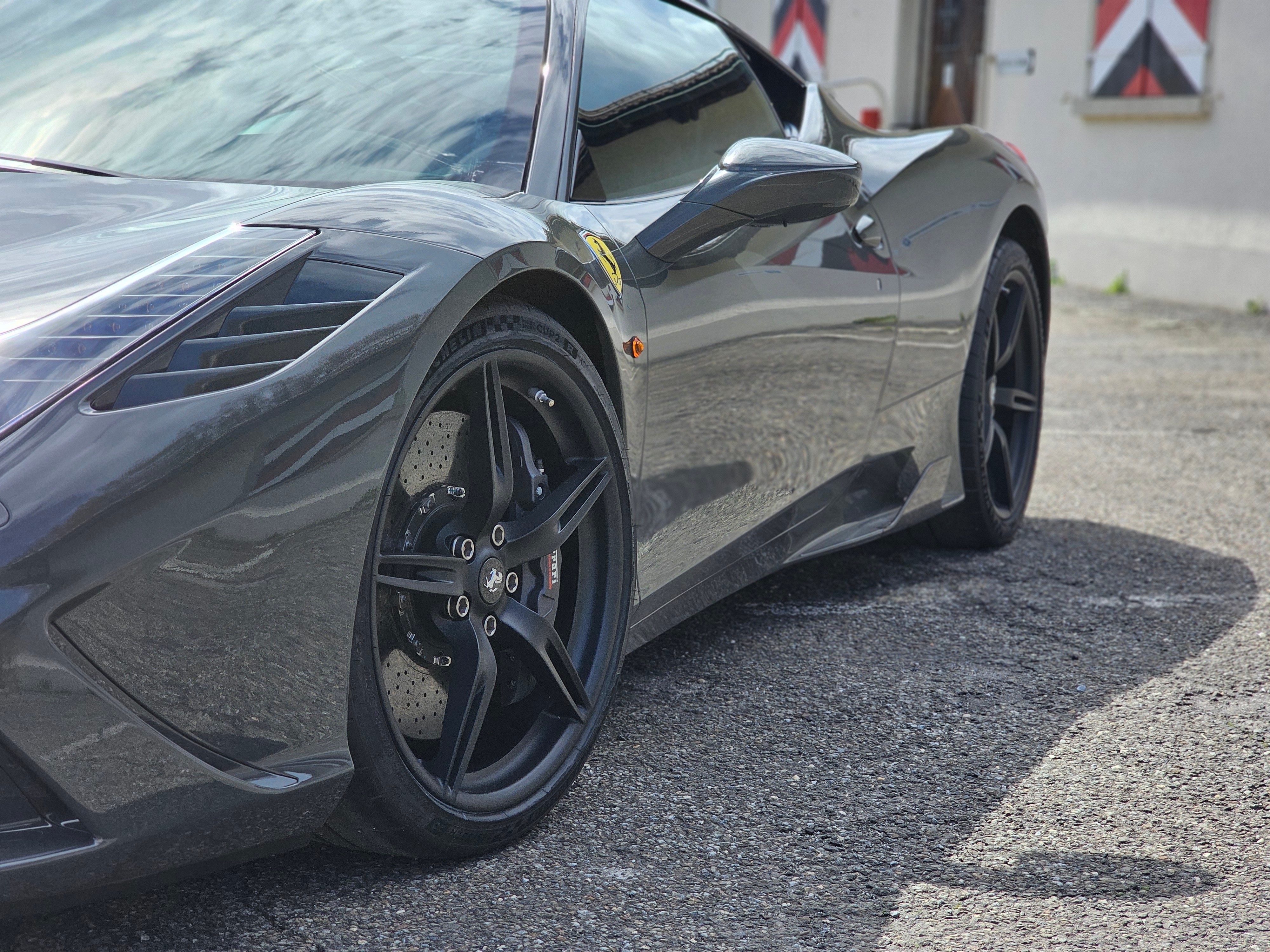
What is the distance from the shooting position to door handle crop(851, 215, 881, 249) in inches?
120

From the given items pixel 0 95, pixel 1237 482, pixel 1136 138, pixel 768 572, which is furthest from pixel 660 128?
pixel 1136 138

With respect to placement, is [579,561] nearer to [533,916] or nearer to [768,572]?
[533,916]

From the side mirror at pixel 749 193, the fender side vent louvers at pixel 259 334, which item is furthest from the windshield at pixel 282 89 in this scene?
the fender side vent louvers at pixel 259 334

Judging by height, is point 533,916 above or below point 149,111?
below

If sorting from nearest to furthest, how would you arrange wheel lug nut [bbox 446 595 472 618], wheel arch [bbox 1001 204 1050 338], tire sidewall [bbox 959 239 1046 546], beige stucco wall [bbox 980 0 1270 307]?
wheel lug nut [bbox 446 595 472 618]
tire sidewall [bbox 959 239 1046 546]
wheel arch [bbox 1001 204 1050 338]
beige stucco wall [bbox 980 0 1270 307]

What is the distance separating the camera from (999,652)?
298 cm

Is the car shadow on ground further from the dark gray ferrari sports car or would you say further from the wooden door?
the wooden door

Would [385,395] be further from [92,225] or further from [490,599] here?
[92,225]

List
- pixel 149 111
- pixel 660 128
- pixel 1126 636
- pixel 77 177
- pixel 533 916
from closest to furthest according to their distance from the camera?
pixel 533 916 → pixel 77 177 → pixel 149 111 → pixel 660 128 → pixel 1126 636

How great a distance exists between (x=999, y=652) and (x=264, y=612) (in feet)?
6.06

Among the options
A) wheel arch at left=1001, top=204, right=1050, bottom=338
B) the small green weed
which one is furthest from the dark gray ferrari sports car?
the small green weed

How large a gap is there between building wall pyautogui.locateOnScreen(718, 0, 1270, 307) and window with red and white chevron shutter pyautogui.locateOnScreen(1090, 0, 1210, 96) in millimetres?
98

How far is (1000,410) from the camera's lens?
401 cm

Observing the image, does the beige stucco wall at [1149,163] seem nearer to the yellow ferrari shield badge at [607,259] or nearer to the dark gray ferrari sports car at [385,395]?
the dark gray ferrari sports car at [385,395]
